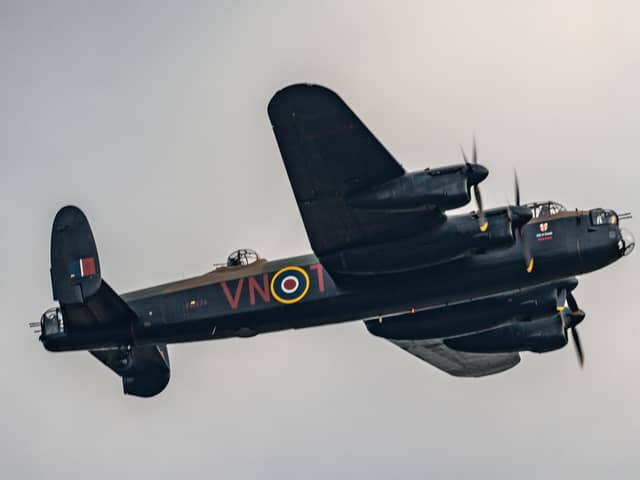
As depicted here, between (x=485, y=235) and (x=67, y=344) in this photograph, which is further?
(x=67, y=344)

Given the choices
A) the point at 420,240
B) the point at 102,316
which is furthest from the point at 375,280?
the point at 102,316

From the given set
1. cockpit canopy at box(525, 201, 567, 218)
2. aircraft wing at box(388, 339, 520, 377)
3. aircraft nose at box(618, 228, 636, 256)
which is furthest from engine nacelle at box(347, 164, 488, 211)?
aircraft wing at box(388, 339, 520, 377)

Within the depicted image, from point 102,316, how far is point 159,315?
132 centimetres

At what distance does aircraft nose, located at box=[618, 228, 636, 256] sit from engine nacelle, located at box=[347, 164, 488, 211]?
3.72 m

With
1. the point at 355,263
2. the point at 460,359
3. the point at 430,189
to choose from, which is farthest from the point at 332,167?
the point at 460,359

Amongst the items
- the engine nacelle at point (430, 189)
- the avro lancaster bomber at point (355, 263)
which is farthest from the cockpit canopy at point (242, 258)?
the engine nacelle at point (430, 189)

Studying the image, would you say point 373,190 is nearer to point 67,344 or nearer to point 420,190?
point 420,190

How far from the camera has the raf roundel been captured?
103 feet

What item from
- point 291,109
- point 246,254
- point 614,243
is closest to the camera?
point 291,109

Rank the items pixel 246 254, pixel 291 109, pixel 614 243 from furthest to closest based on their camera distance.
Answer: pixel 246 254, pixel 614 243, pixel 291 109

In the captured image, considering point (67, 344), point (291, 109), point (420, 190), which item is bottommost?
point (67, 344)

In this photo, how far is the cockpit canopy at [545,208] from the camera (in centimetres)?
3073

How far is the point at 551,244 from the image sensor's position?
30.3 meters

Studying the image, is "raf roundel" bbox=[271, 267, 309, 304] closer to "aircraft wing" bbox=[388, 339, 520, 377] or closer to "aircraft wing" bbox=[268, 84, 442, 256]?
"aircraft wing" bbox=[268, 84, 442, 256]
